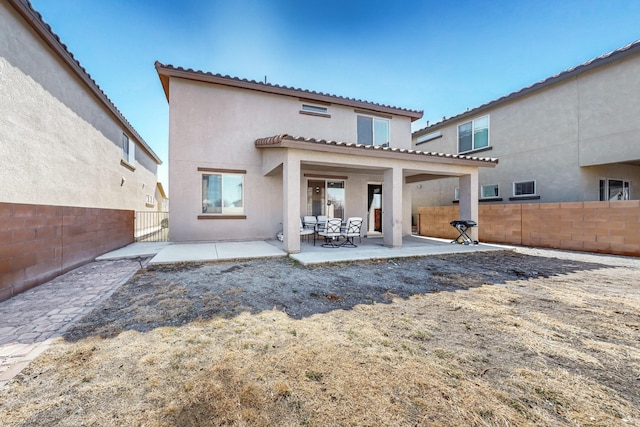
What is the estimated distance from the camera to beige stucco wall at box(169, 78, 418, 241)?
28.7ft

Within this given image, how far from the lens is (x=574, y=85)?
9625 millimetres

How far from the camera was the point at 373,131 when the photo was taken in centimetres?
1150

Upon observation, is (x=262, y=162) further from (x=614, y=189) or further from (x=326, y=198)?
(x=614, y=189)

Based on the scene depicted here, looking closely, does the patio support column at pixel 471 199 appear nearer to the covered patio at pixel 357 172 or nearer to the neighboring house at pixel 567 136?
the covered patio at pixel 357 172

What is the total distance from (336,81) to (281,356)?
12.4m

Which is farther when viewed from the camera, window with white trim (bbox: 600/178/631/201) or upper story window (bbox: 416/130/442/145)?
upper story window (bbox: 416/130/442/145)

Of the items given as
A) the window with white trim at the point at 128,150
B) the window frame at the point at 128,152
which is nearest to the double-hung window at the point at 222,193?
the window frame at the point at 128,152

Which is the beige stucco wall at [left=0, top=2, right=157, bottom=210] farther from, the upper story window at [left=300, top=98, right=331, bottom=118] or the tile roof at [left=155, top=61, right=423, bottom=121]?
the upper story window at [left=300, top=98, right=331, bottom=118]

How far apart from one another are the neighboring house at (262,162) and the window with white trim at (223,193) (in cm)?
4

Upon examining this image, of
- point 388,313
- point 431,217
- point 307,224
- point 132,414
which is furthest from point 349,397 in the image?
point 431,217

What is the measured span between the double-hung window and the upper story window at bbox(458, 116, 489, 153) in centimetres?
1223

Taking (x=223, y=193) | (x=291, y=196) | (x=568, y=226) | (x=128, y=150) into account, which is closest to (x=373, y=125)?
(x=291, y=196)

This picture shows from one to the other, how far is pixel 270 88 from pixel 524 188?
12.0 metres

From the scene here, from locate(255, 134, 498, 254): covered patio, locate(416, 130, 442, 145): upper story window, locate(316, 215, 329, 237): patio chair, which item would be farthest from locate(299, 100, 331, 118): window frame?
locate(416, 130, 442, 145): upper story window
